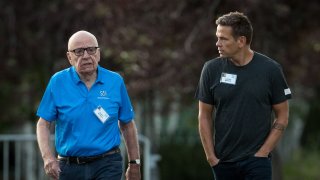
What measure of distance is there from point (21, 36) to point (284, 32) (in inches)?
172

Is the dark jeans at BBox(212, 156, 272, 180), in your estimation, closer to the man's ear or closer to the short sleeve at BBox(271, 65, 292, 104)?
the short sleeve at BBox(271, 65, 292, 104)

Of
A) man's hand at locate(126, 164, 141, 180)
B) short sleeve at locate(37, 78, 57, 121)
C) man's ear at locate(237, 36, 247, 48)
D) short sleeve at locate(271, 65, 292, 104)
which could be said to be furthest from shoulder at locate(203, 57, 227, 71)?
short sleeve at locate(37, 78, 57, 121)

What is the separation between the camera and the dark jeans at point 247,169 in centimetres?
716

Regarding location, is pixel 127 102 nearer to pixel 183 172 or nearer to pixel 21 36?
pixel 21 36

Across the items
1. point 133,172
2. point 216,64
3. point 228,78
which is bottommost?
point 133,172

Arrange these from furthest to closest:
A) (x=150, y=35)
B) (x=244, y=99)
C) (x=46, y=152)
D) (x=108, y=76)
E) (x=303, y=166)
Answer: (x=303, y=166)
(x=150, y=35)
(x=108, y=76)
(x=46, y=152)
(x=244, y=99)

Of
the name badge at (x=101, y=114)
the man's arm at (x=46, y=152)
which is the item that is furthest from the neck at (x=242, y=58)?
the man's arm at (x=46, y=152)

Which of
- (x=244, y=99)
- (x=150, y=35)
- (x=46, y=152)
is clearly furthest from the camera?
(x=150, y=35)

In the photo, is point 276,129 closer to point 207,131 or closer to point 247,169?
point 247,169

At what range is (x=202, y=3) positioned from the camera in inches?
512

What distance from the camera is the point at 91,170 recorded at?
7316mm

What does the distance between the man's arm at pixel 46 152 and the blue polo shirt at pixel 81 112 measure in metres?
0.08

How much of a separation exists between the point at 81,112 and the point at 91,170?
45 centimetres

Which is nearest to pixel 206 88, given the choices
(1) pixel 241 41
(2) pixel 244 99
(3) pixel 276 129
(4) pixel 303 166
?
(2) pixel 244 99
